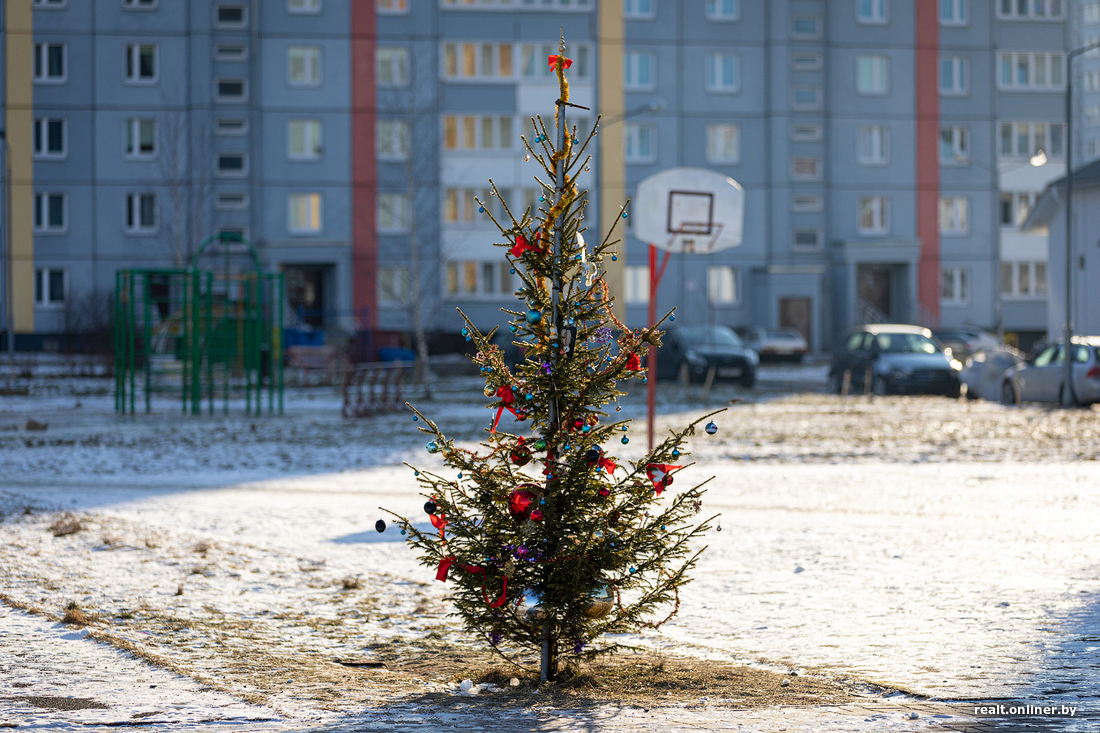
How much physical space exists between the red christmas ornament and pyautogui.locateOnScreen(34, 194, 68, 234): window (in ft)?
157

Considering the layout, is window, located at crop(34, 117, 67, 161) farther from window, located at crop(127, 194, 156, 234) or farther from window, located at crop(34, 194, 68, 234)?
window, located at crop(127, 194, 156, 234)

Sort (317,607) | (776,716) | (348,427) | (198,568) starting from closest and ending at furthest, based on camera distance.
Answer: (776,716), (317,607), (198,568), (348,427)

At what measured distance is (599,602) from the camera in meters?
5.34

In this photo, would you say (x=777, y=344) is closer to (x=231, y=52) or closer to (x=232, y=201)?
(x=232, y=201)

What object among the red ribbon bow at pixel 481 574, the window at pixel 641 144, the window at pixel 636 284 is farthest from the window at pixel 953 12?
the red ribbon bow at pixel 481 574

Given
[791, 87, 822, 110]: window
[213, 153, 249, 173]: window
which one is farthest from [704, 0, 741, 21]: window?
[213, 153, 249, 173]: window

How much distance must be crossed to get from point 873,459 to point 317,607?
31.7 feet

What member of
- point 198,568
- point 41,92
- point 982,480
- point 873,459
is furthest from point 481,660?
point 41,92

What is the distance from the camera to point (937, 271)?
54219mm

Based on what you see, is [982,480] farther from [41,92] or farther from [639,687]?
[41,92]

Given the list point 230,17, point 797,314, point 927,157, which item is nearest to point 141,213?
point 230,17

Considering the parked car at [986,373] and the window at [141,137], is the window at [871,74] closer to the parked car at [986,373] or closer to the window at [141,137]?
the parked car at [986,373]

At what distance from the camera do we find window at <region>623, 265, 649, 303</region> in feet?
171

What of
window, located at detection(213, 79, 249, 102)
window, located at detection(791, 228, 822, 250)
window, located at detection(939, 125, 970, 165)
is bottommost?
window, located at detection(791, 228, 822, 250)
